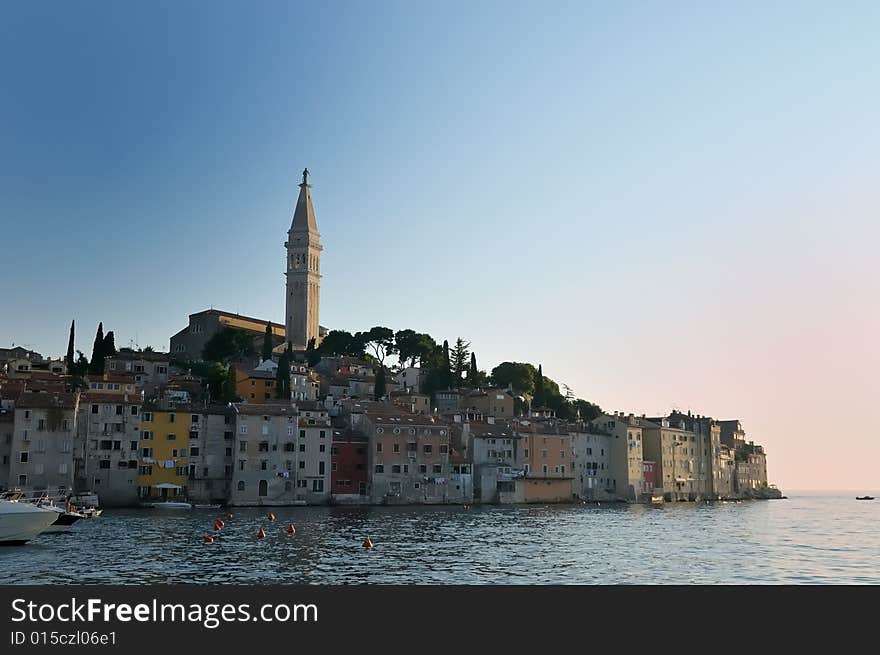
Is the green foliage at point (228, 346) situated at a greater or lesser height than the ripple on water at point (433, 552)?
greater

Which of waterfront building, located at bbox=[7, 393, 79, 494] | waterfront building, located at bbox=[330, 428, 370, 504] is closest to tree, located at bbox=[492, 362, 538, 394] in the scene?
waterfront building, located at bbox=[330, 428, 370, 504]

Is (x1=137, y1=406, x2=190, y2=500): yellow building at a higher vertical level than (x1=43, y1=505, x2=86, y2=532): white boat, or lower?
higher

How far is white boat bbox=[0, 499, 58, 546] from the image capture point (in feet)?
122

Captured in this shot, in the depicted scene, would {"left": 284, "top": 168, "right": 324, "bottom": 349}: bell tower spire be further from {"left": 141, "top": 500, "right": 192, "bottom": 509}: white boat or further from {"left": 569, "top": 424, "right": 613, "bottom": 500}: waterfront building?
{"left": 141, "top": 500, "right": 192, "bottom": 509}: white boat

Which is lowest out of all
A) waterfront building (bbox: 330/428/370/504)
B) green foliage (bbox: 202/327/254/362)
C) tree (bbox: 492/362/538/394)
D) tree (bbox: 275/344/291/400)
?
waterfront building (bbox: 330/428/370/504)

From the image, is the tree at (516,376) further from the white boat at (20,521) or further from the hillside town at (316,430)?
the white boat at (20,521)

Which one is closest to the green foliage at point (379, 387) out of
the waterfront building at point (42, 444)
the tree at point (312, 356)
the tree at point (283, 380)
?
the tree at point (283, 380)

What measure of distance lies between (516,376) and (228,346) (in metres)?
36.7

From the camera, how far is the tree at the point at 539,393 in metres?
117

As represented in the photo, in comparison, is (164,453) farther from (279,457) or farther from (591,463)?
(591,463)

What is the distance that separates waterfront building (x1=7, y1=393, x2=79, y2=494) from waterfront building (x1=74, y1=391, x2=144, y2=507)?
1.65 meters

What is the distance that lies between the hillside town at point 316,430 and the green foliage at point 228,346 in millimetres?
246

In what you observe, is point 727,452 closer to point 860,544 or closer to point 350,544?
point 860,544

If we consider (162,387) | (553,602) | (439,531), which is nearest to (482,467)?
(162,387)
